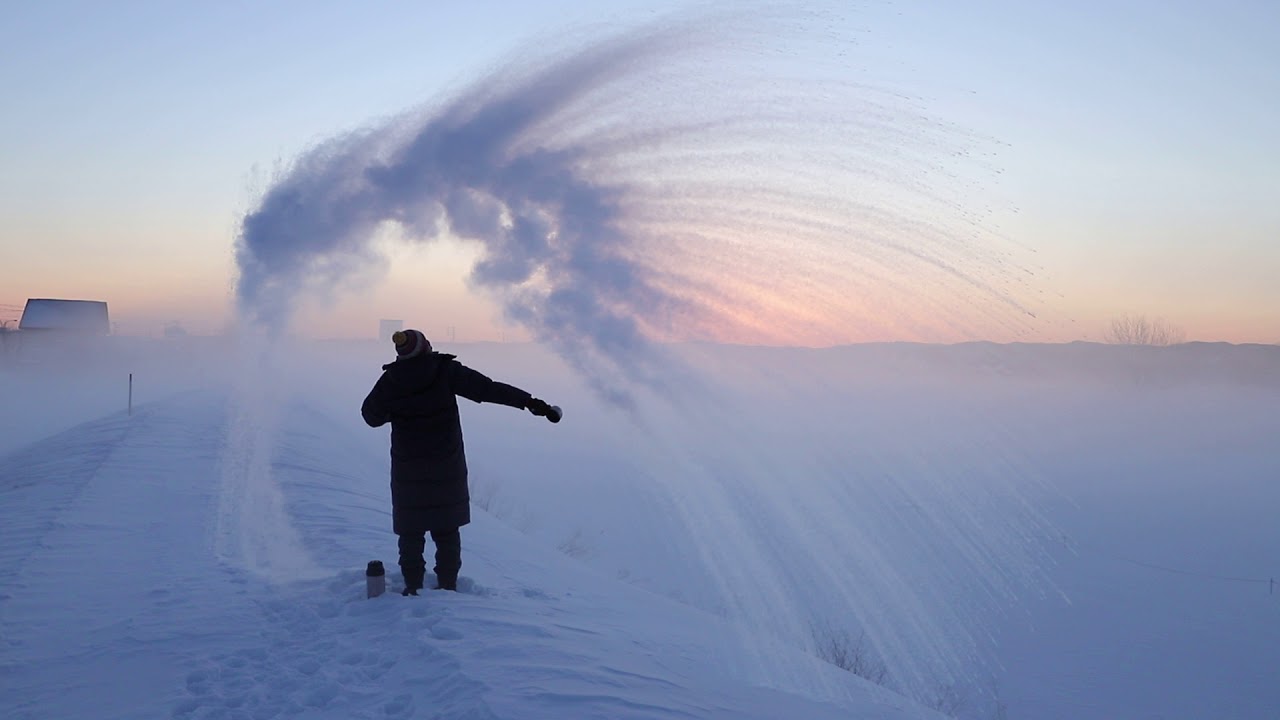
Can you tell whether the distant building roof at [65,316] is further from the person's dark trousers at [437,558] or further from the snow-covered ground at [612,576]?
the person's dark trousers at [437,558]

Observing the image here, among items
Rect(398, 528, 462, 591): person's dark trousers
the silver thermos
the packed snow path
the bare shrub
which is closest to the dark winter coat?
Rect(398, 528, 462, 591): person's dark trousers

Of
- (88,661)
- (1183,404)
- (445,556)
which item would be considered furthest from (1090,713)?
(1183,404)

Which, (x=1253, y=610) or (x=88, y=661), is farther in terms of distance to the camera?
(x=1253, y=610)

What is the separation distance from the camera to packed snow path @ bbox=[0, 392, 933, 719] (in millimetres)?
4582

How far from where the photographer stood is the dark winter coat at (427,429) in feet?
20.0

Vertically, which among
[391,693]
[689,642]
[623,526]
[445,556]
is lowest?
[623,526]

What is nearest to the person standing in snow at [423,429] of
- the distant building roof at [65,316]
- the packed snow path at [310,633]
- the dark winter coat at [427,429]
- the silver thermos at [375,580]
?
the dark winter coat at [427,429]

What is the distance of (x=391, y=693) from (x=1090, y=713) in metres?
13.2

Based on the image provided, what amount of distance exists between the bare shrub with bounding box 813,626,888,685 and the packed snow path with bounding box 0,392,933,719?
329 centimetres

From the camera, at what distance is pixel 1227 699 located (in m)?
14.6

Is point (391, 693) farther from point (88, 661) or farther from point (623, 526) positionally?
point (623, 526)

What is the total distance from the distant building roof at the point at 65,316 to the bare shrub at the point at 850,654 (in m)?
69.2

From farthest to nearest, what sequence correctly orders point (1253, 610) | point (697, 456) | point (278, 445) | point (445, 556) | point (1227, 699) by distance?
point (697, 456)
point (1253, 610)
point (278, 445)
point (1227, 699)
point (445, 556)

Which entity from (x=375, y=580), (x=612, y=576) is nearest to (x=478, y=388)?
(x=375, y=580)
